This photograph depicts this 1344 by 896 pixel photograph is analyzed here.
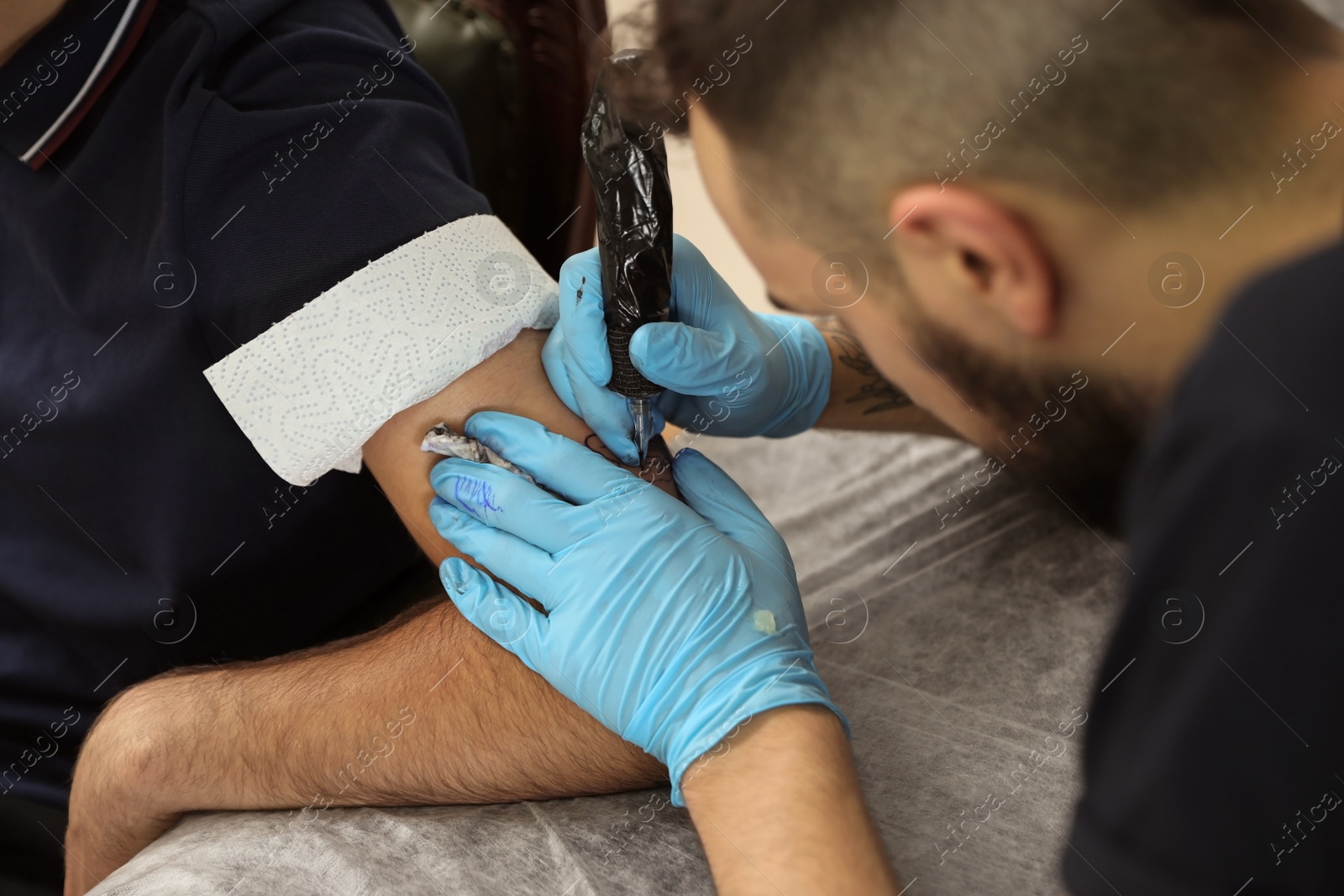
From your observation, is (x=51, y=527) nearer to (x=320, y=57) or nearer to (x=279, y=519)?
(x=279, y=519)

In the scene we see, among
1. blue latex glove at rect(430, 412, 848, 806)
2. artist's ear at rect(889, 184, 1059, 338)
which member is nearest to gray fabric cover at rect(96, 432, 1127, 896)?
blue latex glove at rect(430, 412, 848, 806)

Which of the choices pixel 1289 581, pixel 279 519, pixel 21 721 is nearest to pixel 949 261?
pixel 1289 581

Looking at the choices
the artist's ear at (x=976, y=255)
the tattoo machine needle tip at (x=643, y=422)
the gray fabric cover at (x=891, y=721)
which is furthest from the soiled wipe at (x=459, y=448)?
the artist's ear at (x=976, y=255)

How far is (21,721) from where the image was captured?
3.86 ft

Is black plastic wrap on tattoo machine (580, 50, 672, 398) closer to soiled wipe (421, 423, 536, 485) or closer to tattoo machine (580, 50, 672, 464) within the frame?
tattoo machine (580, 50, 672, 464)

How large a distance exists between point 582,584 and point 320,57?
624 millimetres

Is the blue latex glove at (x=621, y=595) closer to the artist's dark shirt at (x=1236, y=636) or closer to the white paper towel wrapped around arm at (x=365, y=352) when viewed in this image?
the white paper towel wrapped around arm at (x=365, y=352)

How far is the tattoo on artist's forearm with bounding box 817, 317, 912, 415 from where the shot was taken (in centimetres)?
128

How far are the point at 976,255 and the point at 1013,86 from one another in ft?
0.30

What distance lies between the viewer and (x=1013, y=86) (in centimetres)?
47

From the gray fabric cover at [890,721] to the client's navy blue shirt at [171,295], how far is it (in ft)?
1.01

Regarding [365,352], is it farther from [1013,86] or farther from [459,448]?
[1013,86]

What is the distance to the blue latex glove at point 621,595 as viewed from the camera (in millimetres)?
809

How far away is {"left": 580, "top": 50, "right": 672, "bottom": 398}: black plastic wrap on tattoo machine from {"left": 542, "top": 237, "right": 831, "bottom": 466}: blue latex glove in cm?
2
